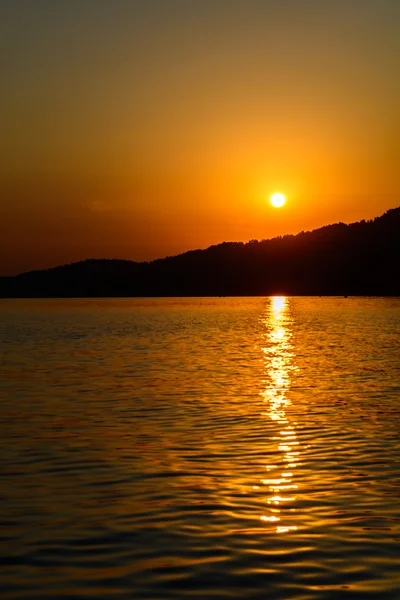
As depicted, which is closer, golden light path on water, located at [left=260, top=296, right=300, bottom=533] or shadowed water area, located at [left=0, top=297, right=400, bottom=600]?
shadowed water area, located at [left=0, top=297, right=400, bottom=600]

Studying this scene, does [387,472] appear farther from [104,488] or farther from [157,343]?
[157,343]

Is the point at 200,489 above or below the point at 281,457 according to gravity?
above

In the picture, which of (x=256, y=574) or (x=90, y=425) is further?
(x=90, y=425)

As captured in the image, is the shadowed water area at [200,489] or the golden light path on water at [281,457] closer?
the shadowed water area at [200,489]

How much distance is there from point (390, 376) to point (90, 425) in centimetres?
1971

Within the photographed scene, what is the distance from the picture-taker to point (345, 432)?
2558 cm

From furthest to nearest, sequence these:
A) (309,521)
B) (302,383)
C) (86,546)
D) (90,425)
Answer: (302,383)
(90,425)
(309,521)
(86,546)

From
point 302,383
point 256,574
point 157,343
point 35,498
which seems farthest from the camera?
point 157,343

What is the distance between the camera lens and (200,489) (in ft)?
59.9

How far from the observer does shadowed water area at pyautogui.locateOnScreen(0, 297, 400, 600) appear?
13.0 m

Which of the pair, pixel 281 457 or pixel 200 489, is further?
pixel 281 457

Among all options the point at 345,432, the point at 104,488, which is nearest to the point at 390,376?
the point at 345,432

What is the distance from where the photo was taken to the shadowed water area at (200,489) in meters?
13.0

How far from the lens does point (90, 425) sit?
27266mm
